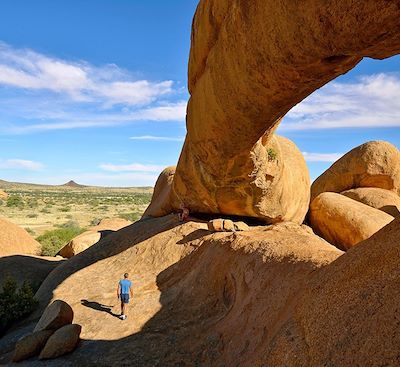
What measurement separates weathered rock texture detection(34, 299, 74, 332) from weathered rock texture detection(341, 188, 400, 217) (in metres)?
15.7

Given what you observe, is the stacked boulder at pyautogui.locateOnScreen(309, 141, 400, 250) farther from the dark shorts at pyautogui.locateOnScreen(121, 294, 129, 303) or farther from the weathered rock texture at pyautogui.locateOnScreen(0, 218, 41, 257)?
the weathered rock texture at pyautogui.locateOnScreen(0, 218, 41, 257)

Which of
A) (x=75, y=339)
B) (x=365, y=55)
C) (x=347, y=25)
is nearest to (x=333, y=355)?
(x=347, y=25)

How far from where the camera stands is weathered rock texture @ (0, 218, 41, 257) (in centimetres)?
2428

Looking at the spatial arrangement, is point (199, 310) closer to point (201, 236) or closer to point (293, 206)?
point (201, 236)

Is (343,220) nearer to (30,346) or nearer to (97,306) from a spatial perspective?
(97,306)

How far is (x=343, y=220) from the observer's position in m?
15.1

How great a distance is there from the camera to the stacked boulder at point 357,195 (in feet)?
48.6

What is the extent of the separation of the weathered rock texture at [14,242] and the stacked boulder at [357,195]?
20.3 metres

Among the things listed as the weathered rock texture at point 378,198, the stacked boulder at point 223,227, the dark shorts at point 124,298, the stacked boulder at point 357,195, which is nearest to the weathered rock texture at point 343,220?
the stacked boulder at point 357,195

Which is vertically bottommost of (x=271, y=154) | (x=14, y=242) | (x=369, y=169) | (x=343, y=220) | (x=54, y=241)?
(x=54, y=241)

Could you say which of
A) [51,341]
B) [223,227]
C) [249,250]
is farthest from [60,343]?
[223,227]

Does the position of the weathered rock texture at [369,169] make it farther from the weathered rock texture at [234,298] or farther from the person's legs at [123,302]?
the person's legs at [123,302]

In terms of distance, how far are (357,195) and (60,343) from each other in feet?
55.4

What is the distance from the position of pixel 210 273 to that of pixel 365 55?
714 centimetres
